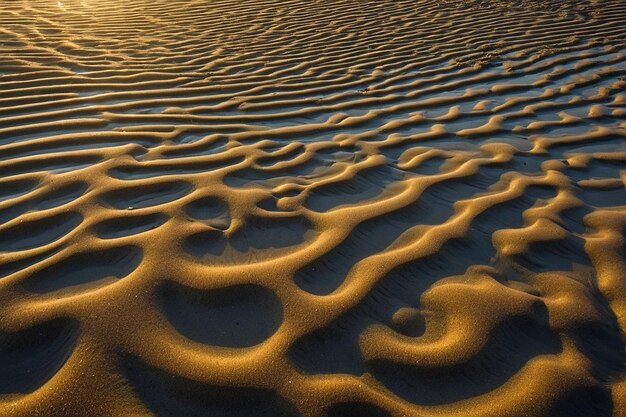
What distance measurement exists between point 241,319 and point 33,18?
661 cm

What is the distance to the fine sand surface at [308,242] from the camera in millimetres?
1380

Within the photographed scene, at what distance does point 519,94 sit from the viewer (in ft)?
13.5

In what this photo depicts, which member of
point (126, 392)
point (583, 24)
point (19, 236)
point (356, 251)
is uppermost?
point (19, 236)

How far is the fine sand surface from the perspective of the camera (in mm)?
1380

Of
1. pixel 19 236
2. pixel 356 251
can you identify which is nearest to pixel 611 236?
pixel 356 251

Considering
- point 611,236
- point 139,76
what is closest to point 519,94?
point 611,236

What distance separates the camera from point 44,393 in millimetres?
1318

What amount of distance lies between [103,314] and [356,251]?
98cm

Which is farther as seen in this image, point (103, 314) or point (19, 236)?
point (19, 236)

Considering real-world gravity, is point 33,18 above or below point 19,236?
above

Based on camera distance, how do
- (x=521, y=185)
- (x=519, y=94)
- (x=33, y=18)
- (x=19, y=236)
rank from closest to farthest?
1. (x=19, y=236)
2. (x=521, y=185)
3. (x=519, y=94)
4. (x=33, y=18)

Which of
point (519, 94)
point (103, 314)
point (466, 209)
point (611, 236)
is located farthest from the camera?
point (519, 94)

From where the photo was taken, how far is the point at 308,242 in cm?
199

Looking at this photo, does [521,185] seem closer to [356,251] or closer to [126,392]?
[356,251]
